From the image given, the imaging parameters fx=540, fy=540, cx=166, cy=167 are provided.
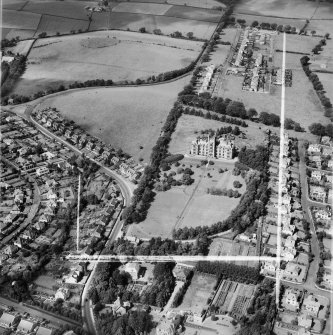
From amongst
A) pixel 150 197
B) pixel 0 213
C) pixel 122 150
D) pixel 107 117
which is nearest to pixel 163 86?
pixel 107 117

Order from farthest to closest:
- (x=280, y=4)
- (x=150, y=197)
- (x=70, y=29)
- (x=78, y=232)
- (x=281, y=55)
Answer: (x=280, y=4)
(x=70, y=29)
(x=281, y=55)
(x=150, y=197)
(x=78, y=232)

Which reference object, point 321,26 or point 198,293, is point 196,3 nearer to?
point 321,26

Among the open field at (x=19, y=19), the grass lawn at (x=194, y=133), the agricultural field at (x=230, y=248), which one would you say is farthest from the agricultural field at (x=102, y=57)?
the agricultural field at (x=230, y=248)

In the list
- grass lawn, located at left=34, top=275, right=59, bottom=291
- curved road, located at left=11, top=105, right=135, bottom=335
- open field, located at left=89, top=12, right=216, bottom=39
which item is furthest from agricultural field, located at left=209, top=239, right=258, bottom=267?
open field, located at left=89, top=12, right=216, bottom=39

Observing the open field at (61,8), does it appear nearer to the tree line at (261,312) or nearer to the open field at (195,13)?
the open field at (195,13)

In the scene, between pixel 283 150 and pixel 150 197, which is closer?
pixel 150 197

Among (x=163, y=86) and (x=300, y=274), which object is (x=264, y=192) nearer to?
(x=300, y=274)
